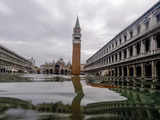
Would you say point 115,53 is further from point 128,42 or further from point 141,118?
point 141,118

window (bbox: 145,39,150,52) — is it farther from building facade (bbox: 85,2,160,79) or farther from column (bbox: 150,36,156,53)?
column (bbox: 150,36,156,53)

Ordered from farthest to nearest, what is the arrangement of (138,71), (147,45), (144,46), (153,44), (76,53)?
1. (76,53)
2. (138,71)
3. (144,46)
4. (147,45)
5. (153,44)

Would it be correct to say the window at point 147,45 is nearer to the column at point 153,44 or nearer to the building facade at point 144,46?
the building facade at point 144,46

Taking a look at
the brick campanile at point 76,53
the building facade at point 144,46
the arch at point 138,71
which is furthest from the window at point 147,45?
the brick campanile at point 76,53

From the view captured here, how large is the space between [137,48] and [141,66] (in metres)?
4.78

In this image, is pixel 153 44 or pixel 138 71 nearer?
pixel 153 44

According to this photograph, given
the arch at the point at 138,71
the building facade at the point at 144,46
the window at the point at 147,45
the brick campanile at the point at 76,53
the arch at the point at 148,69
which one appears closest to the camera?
the building facade at the point at 144,46

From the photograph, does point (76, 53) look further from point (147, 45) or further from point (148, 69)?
point (148, 69)

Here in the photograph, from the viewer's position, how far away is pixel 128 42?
32062mm

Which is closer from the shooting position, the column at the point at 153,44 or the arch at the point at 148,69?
the column at the point at 153,44

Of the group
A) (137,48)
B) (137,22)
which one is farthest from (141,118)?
(137,22)

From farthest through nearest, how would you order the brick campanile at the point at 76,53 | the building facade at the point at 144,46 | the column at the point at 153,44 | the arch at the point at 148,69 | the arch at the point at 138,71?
the brick campanile at the point at 76,53 < the arch at the point at 138,71 < the arch at the point at 148,69 < the column at the point at 153,44 < the building facade at the point at 144,46

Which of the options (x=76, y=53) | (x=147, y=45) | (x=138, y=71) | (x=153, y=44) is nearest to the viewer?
(x=153, y=44)

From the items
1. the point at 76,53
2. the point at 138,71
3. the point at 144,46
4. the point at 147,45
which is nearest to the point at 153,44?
the point at 147,45
